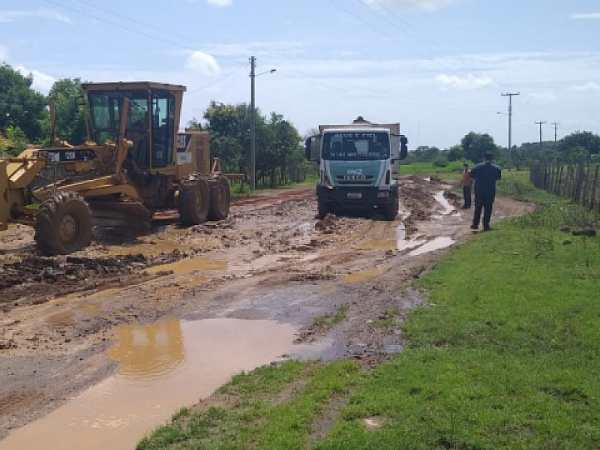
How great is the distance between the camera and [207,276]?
11828 millimetres

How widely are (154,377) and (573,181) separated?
22603 millimetres

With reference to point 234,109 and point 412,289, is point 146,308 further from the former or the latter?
point 234,109

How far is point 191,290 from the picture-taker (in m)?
10.5

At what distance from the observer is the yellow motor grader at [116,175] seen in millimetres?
13062

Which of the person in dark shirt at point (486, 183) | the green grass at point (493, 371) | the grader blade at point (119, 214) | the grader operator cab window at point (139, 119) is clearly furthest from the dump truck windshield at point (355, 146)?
the green grass at point (493, 371)

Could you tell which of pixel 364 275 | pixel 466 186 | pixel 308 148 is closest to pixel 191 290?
pixel 364 275

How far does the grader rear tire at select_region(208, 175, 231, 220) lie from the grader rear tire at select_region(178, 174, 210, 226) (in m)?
0.47

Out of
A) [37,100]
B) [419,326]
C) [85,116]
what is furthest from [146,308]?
[37,100]

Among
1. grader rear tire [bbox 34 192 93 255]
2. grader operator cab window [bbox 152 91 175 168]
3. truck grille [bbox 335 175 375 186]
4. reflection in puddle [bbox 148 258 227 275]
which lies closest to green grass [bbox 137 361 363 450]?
reflection in puddle [bbox 148 258 227 275]

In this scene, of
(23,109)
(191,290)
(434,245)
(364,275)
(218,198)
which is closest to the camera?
(191,290)

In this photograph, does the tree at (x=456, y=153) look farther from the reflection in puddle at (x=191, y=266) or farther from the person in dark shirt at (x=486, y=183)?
the reflection in puddle at (x=191, y=266)

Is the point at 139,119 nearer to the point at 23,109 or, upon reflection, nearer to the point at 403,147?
the point at 403,147

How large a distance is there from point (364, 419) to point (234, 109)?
3753 cm

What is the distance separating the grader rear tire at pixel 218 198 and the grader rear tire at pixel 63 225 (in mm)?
6283
